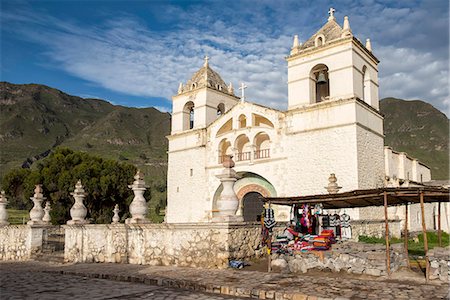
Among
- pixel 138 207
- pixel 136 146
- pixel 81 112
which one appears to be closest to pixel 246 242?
pixel 138 207

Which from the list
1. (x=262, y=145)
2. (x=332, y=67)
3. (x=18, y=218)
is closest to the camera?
(x=332, y=67)

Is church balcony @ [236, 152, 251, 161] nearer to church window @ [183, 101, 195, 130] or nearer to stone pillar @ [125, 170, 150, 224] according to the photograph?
church window @ [183, 101, 195, 130]

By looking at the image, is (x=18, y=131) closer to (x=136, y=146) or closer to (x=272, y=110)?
(x=136, y=146)

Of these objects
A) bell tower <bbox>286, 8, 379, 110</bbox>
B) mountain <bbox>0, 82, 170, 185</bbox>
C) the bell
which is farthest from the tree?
mountain <bbox>0, 82, 170, 185</bbox>

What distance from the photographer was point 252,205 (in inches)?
843

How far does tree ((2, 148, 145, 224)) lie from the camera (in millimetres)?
28594

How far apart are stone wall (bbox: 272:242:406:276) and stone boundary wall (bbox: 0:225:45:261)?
9.31 meters

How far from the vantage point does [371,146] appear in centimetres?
1888

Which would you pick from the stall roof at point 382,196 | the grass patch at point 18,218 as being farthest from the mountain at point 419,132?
the stall roof at point 382,196

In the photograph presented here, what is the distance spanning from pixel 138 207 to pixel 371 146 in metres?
11.9

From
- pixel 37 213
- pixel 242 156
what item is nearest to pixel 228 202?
pixel 37 213

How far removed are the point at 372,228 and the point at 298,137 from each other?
524 cm

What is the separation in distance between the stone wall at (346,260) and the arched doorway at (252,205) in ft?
38.7

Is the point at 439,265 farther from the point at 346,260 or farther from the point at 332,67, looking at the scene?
the point at 332,67
